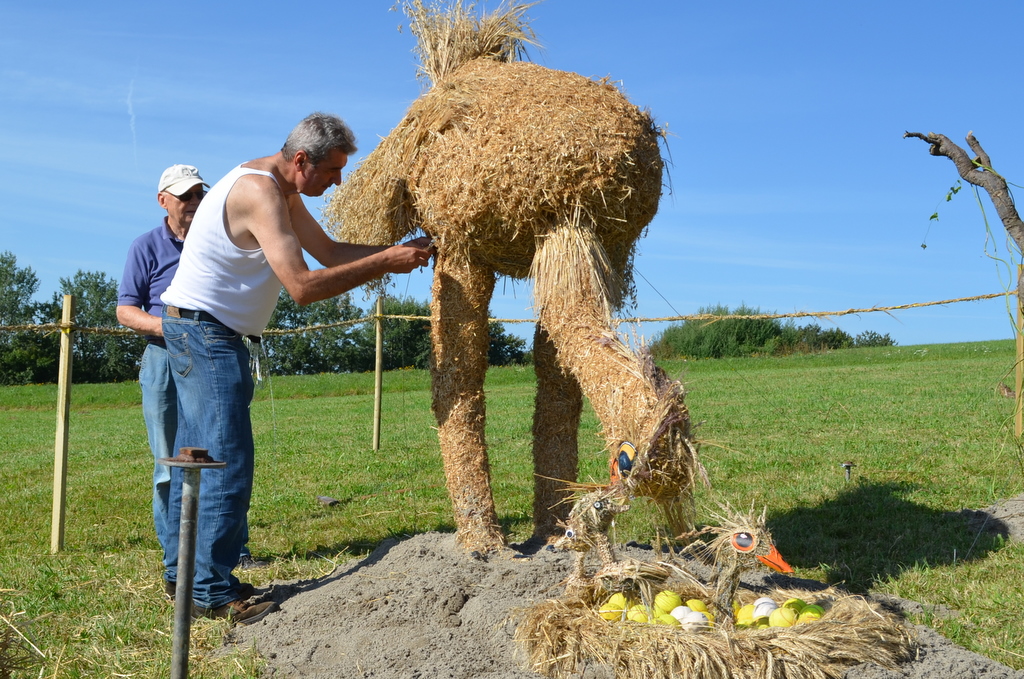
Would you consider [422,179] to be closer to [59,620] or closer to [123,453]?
[59,620]

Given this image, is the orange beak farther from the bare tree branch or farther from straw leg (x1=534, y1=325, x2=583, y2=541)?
the bare tree branch

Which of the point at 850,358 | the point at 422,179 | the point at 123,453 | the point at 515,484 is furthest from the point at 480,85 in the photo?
the point at 850,358

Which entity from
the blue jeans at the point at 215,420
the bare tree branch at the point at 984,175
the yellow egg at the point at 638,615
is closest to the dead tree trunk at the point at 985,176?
the bare tree branch at the point at 984,175

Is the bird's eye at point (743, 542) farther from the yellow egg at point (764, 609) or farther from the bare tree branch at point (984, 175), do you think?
the bare tree branch at point (984, 175)

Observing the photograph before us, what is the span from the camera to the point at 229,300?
12.1 ft

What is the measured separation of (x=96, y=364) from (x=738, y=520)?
34.6 meters

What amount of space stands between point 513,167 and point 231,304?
142 cm

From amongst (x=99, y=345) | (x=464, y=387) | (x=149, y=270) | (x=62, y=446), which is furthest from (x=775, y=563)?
(x=99, y=345)

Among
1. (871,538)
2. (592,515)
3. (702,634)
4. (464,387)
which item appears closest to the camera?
(702,634)

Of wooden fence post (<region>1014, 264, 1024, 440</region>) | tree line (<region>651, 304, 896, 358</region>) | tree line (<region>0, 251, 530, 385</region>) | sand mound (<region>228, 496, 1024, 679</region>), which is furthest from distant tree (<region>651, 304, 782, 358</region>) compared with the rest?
sand mound (<region>228, 496, 1024, 679</region>)

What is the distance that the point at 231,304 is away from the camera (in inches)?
145

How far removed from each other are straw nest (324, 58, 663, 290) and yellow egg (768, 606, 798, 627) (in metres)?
1.74

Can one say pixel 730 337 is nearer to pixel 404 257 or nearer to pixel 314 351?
pixel 314 351

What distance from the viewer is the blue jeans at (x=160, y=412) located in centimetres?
462
